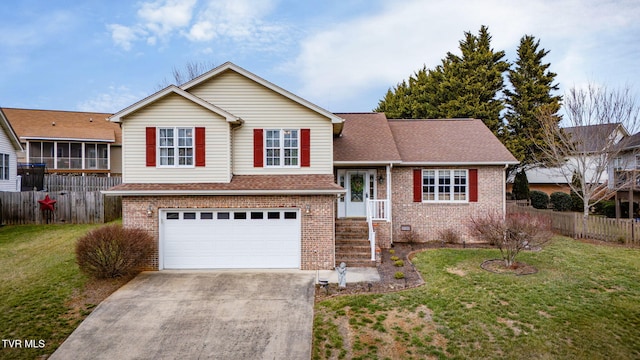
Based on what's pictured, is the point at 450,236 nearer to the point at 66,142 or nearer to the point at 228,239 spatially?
the point at 228,239

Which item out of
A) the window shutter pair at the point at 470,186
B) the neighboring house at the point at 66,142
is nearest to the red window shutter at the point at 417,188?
the window shutter pair at the point at 470,186

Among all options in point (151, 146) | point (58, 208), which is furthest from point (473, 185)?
point (58, 208)

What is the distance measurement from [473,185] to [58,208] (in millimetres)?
20969

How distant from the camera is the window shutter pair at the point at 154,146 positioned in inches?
474

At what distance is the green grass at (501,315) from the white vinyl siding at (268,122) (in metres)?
5.37

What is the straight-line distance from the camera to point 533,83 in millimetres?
27625

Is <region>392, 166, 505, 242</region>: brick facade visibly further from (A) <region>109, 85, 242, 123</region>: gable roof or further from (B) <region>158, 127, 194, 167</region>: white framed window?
(B) <region>158, 127, 194, 167</region>: white framed window

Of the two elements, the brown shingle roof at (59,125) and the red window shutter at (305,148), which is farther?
the brown shingle roof at (59,125)

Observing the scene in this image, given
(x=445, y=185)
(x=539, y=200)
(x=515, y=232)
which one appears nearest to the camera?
(x=515, y=232)

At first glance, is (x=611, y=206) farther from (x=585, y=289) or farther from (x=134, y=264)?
(x=134, y=264)

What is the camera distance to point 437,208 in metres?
15.9

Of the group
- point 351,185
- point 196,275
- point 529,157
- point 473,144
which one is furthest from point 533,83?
point 196,275

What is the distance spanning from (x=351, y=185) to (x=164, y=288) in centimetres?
868

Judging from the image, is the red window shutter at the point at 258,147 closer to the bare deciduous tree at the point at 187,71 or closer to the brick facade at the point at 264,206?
the brick facade at the point at 264,206
